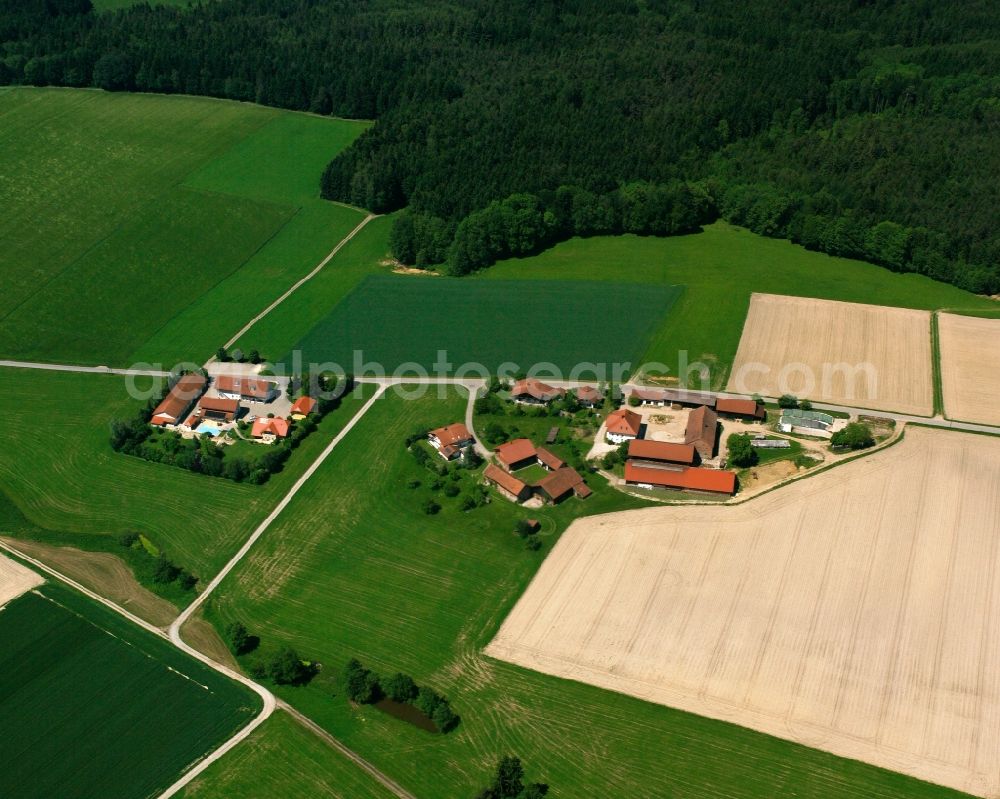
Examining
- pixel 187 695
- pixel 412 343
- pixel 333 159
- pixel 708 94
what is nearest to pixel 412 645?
pixel 187 695

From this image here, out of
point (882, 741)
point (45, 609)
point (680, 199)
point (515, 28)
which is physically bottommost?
point (45, 609)

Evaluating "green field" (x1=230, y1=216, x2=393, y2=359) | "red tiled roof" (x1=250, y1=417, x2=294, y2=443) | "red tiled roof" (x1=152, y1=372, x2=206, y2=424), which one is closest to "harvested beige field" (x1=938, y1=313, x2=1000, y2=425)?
"red tiled roof" (x1=250, y1=417, x2=294, y2=443)

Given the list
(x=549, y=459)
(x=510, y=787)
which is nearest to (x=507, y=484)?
(x=549, y=459)

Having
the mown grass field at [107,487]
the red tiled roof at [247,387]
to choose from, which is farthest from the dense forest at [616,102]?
the mown grass field at [107,487]

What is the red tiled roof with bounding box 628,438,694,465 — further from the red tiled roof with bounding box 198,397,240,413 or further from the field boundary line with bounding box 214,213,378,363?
the field boundary line with bounding box 214,213,378,363

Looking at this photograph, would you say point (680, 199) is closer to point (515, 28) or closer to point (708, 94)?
point (708, 94)

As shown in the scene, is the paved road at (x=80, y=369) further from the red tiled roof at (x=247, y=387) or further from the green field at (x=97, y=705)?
the green field at (x=97, y=705)

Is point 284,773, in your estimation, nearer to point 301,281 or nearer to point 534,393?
point 534,393

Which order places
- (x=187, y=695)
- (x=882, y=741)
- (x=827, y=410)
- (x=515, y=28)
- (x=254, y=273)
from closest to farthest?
(x=882, y=741)
(x=187, y=695)
(x=827, y=410)
(x=254, y=273)
(x=515, y=28)
